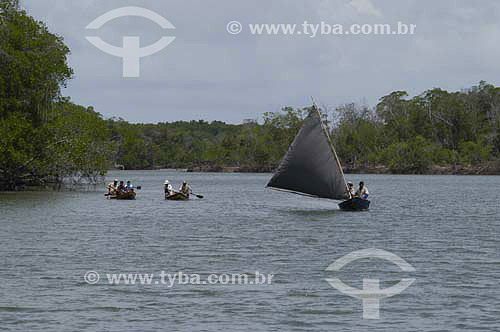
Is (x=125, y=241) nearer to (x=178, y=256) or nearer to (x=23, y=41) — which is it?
(x=178, y=256)

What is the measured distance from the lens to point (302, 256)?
93.9ft

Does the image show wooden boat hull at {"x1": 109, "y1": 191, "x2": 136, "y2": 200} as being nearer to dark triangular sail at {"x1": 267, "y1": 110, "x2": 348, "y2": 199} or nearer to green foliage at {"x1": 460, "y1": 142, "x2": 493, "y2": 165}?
dark triangular sail at {"x1": 267, "y1": 110, "x2": 348, "y2": 199}

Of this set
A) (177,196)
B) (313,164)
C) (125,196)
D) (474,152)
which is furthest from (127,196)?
(474,152)

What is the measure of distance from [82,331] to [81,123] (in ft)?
179

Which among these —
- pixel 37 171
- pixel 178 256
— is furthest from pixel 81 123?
pixel 178 256

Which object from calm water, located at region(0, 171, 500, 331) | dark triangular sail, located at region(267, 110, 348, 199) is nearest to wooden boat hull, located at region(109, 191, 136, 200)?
calm water, located at region(0, 171, 500, 331)

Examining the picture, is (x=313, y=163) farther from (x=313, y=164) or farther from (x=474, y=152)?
(x=474, y=152)

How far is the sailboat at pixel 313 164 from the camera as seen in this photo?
44.5 m

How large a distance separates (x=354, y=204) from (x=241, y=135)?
15318 centimetres

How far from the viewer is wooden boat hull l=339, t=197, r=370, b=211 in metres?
45.9

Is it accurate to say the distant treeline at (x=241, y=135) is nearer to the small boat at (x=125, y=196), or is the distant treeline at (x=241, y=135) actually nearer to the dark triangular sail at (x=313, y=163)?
the small boat at (x=125, y=196)

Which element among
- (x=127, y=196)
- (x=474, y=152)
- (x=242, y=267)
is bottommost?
(x=242, y=267)

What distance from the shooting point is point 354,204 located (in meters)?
46.5

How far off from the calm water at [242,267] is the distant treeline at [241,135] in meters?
13.1
